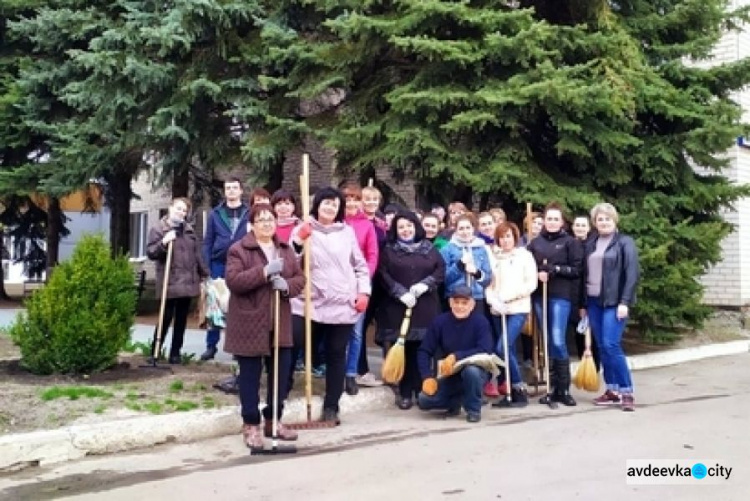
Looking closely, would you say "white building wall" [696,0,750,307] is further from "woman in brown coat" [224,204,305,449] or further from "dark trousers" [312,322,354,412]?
"woman in brown coat" [224,204,305,449]

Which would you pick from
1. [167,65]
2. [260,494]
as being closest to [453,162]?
[167,65]

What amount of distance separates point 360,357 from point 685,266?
4.49 m

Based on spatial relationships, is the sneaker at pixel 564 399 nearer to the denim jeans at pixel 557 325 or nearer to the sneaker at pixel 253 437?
the denim jeans at pixel 557 325

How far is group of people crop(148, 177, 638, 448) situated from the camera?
653 cm

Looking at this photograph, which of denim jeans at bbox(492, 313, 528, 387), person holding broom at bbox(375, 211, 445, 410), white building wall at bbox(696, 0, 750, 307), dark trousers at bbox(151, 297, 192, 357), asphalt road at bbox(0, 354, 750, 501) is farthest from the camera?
white building wall at bbox(696, 0, 750, 307)

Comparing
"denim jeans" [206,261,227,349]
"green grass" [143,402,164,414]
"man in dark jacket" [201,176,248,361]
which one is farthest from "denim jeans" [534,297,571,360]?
"green grass" [143,402,164,414]

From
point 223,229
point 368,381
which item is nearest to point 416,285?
point 368,381

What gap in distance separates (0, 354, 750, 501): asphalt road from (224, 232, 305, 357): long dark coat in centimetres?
81

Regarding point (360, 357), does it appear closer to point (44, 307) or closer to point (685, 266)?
point (44, 307)

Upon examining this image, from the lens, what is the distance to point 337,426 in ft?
21.6

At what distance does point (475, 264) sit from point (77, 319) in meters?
3.78

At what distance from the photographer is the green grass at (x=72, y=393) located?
6.46m

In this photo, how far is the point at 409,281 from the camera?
7195mm

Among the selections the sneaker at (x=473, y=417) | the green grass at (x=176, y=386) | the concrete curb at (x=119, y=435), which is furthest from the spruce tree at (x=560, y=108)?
the concrete curb at (x=119, y=435)
